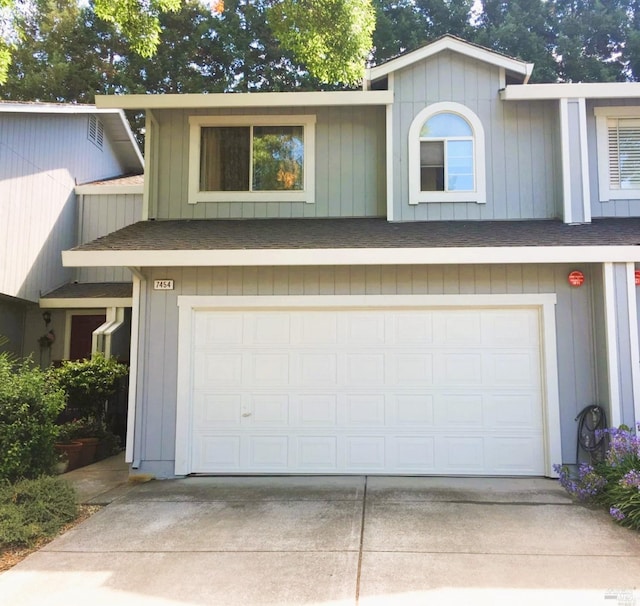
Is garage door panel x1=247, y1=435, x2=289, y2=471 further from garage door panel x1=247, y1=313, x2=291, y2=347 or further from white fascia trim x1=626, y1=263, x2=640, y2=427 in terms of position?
white fascia trim x1=626, y1=263, x2=640, y2=427

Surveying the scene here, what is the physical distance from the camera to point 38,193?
34.1ft

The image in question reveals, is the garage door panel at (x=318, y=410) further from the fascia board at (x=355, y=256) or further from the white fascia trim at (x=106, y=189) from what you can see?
the white fascia trim at (x=106, y=189)

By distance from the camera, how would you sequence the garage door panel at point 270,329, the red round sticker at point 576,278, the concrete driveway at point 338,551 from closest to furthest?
the concrete driveway at point 338,551 → the red round sticker at point 576,278 → the garage door panel at point 270,329

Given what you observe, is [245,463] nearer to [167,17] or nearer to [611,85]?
[611,85]

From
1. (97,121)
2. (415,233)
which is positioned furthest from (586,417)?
(97,121)

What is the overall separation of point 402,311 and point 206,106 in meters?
4.14

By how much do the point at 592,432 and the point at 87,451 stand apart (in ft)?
22.2

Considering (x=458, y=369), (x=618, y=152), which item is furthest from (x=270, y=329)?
(x=618, y=152)

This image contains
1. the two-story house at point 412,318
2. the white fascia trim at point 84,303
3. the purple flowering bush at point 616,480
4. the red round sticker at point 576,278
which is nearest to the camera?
the purple flowering bush at point 616,480

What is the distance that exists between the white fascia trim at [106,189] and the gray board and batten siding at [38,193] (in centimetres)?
20

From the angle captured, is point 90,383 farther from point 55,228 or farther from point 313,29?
point 313,29

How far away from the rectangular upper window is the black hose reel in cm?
319

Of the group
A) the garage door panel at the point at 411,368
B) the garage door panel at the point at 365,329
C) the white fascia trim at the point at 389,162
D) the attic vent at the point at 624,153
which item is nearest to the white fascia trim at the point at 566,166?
the attic vent at the point at 624,153

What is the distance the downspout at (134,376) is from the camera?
6582mm
